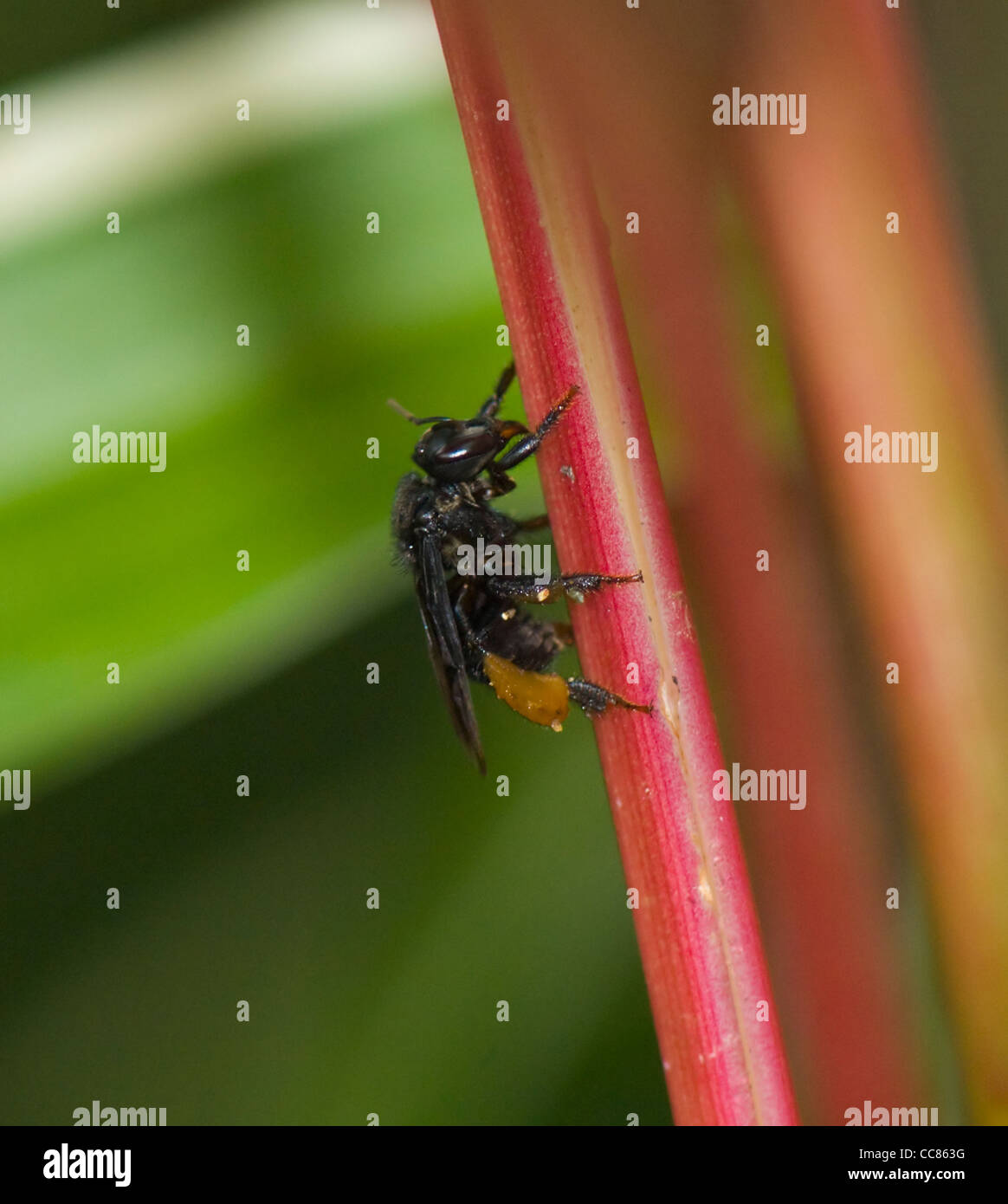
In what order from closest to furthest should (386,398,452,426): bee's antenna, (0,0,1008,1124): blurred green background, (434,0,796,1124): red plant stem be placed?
(434,0,796,1124): red plant stem, (0,0,1008,1124): blurred green background, (386,398,452,426): bee's antenna

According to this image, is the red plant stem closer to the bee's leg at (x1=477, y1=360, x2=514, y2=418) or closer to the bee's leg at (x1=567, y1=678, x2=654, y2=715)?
the bee's leg at (x1=567, y1=678, x2=654, y2=715)

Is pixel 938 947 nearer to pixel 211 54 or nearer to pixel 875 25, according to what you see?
pixel 875 25

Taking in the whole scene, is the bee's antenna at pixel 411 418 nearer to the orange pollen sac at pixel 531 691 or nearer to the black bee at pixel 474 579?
the black bee at pixel 474 579

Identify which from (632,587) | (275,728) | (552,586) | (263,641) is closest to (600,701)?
(632,587)

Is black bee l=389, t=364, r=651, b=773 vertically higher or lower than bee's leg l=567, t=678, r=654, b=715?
higher

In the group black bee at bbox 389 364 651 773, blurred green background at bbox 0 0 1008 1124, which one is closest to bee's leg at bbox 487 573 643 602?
black bee at bbox 389 364 651 773

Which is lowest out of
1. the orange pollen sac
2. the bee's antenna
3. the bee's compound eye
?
the orange pollen sac

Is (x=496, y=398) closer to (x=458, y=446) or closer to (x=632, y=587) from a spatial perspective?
(x=458, y=446)

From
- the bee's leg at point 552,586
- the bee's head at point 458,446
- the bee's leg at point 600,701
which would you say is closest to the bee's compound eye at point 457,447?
the bee's head at point 458,446

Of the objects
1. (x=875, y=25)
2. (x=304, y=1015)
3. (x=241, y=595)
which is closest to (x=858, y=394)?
(x=875, y=25)
